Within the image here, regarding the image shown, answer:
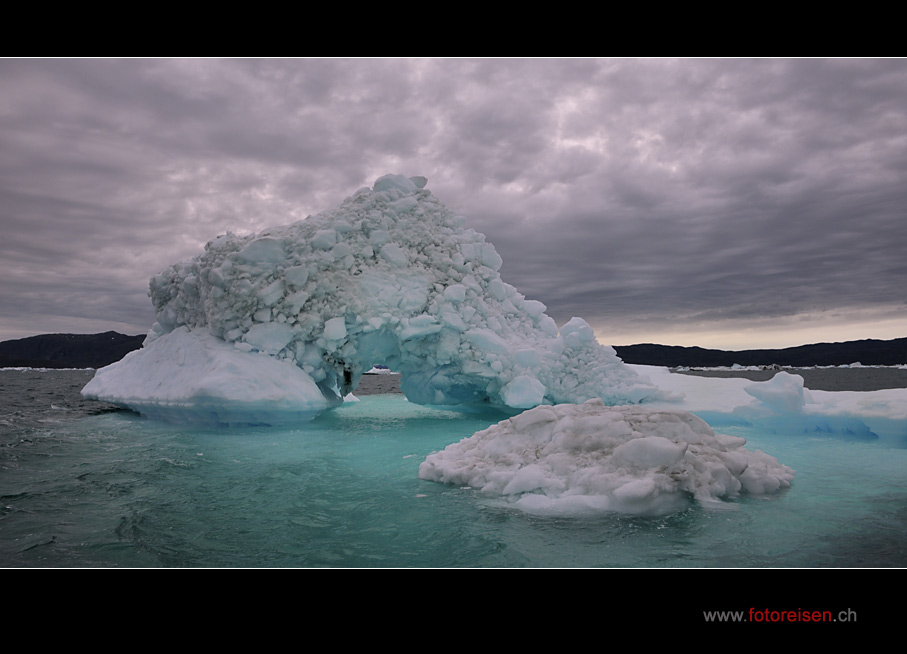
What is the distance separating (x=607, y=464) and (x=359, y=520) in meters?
2.27

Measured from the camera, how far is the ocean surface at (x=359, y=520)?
3.04 m

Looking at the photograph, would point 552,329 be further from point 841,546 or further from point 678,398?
point 841,546

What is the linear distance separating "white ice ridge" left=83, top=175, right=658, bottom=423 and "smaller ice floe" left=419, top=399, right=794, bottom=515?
16.8ft

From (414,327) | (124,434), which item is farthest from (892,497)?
(124,434)

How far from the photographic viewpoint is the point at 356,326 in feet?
35.4

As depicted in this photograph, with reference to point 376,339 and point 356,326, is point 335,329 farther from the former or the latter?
point 376,339

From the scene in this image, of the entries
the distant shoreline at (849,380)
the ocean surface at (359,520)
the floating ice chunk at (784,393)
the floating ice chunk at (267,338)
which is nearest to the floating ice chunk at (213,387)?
the floating ice chunk at (267,338)

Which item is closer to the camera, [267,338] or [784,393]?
[784,393]

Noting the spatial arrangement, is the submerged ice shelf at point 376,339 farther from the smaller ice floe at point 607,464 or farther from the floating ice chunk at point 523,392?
Result: the smaller ice floe at point 607,464

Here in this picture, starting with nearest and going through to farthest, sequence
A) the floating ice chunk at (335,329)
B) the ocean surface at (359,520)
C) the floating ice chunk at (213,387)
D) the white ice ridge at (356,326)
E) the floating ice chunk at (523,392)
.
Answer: the ocean surface at (359,520) < the floating ice chunk at (213,387) < the white ice ridge at (356,326) < the floating ice chunk at (335,329) < the floating ice chunk at (523,392)

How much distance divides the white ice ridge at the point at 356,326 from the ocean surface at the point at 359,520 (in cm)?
322

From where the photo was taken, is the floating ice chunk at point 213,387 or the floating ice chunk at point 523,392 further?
the floating ice chunk at point 523,392

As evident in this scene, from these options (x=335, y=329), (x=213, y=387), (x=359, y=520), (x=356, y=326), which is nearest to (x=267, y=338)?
(x=335, y=329)
